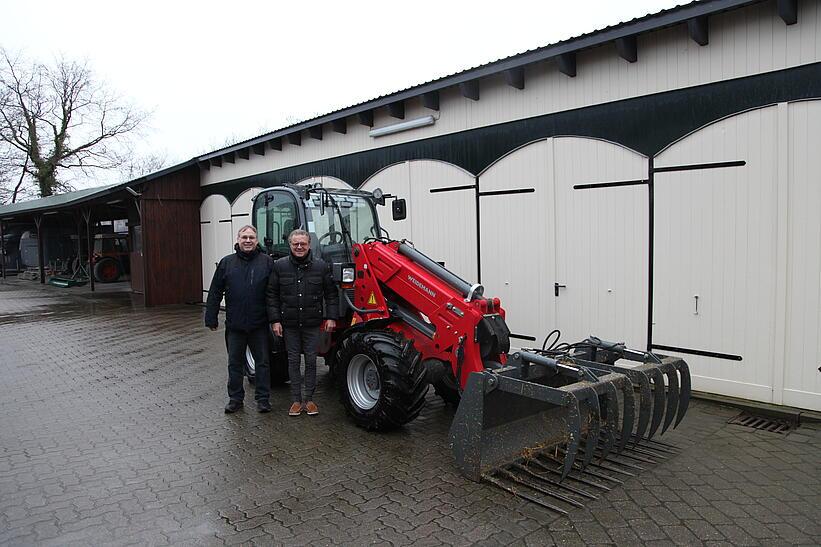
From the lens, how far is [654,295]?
673cm

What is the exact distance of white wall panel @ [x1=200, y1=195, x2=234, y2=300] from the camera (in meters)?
15.3

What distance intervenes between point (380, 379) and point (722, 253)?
3.80 metres

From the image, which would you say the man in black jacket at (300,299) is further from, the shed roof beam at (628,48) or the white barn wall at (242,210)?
the white barn wall at (242,210)

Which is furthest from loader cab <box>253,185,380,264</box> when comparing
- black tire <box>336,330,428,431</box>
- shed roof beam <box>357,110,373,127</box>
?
shed roof beam <box>357,110,373,127</box>

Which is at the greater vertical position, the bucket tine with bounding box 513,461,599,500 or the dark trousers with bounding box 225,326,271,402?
the dark trousers with bounding box 225,326,271,402

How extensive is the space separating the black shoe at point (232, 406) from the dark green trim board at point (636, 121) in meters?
4.66

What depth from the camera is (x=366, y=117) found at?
10516 mm

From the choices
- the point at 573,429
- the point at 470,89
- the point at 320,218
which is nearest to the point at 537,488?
the point at 573,429

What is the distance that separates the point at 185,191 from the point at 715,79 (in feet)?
45.3

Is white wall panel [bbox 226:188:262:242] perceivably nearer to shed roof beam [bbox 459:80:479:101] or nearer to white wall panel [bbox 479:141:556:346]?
shed roof beam [bbox 459:80:479:101]

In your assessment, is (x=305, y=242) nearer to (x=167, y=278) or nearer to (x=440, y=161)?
(x=440, y=161)

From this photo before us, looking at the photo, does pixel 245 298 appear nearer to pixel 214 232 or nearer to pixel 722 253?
pixel 722 253

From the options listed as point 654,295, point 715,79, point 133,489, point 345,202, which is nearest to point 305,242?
point 345,202

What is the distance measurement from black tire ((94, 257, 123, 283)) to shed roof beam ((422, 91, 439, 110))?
63.8 feet
